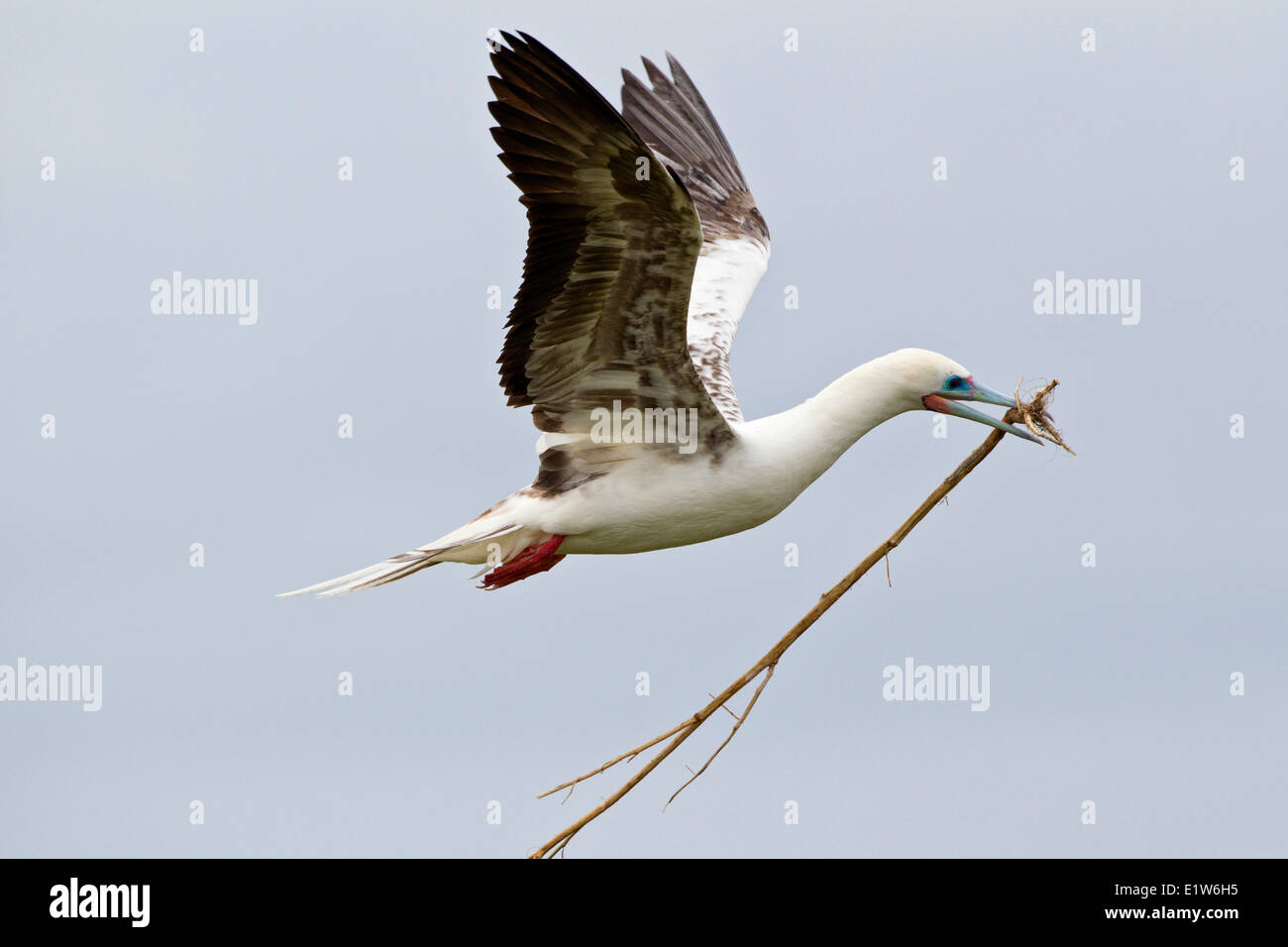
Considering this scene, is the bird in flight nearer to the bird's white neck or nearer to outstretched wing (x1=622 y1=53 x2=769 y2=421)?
the bird's white neck

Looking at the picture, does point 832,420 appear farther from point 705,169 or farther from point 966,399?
point 705,169

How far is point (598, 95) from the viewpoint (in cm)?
834

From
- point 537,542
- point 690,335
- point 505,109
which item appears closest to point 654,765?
point 537,542

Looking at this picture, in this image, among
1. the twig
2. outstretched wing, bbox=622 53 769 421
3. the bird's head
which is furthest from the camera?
outstretched wing, bbox=622 53 769 421

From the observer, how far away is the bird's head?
9969 millimetres

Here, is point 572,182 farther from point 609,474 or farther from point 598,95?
point 609,474

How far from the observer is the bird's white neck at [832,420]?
9922 mm

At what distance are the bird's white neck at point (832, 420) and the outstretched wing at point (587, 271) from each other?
33 cm

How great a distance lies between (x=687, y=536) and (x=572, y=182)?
2.22 m
